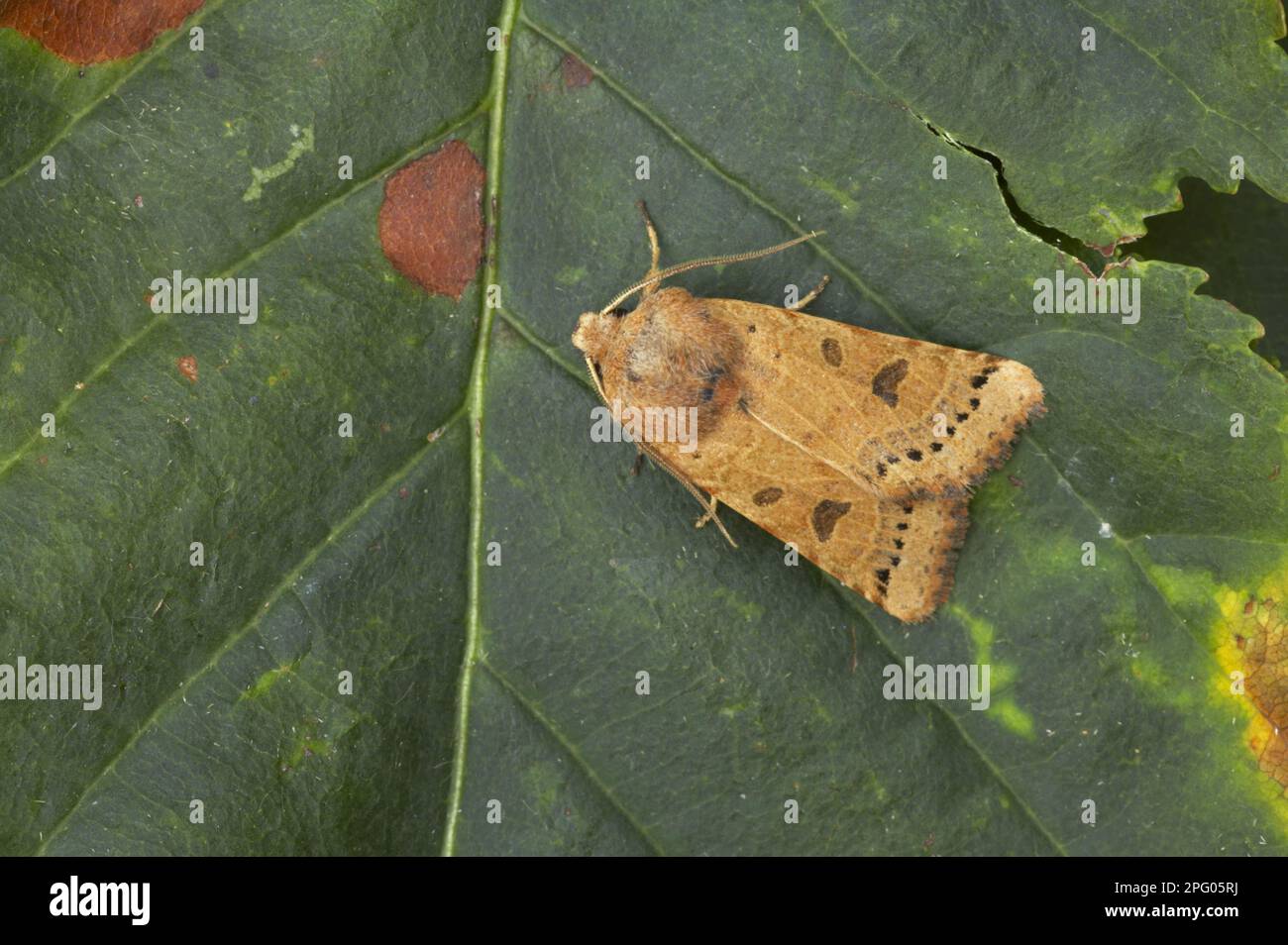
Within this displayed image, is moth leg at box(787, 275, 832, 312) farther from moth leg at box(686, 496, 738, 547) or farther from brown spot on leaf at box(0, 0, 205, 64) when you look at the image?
brown spot on leaf at box(0, 0, 205, 64)

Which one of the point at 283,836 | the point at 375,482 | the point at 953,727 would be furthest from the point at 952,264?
the point at 283,836

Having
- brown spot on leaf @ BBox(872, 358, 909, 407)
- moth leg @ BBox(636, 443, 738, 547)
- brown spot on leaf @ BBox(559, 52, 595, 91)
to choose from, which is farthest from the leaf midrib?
brown spot on leaf @ BBox(872, 358, 909, 407)

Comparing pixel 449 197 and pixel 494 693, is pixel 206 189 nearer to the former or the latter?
pixel 449 197

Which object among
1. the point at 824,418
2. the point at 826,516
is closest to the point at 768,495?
the point at 826,516

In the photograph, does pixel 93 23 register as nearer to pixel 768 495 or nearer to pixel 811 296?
pixel 811 296

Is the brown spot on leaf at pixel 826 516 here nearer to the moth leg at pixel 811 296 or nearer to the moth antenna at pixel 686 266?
the moth leg at pixel 811 296

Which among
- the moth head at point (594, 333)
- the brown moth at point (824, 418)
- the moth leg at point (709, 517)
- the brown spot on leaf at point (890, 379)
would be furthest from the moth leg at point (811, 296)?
the moth leg at point (709, 517)
